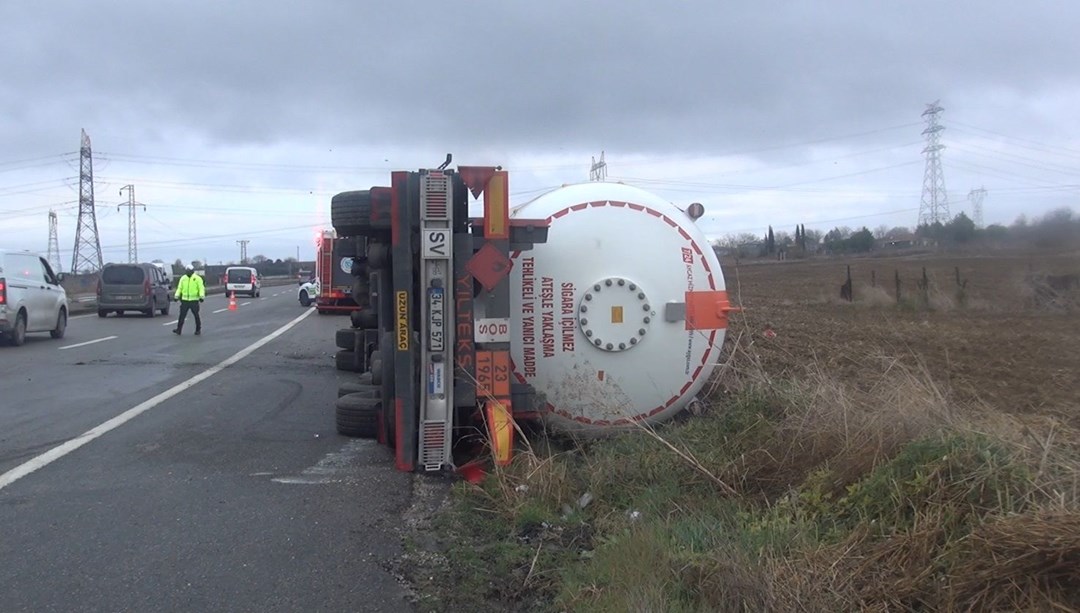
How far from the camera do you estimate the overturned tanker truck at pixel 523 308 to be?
23.0 feet

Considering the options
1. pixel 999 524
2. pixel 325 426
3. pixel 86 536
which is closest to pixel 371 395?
pixel 325 426

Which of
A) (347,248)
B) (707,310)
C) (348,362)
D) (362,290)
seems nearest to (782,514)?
(707,310)

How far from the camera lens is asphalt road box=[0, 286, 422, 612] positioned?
4832 mm

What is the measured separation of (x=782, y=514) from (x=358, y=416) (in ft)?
15.2

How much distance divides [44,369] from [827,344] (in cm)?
1261

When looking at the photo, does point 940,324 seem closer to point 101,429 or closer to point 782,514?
point 782,514

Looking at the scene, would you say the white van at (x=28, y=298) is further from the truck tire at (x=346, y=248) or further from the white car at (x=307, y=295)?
the white car at (x=307, y=295)

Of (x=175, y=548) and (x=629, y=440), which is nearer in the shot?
(x=175, y=548)

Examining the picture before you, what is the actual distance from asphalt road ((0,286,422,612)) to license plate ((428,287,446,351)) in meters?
1.10

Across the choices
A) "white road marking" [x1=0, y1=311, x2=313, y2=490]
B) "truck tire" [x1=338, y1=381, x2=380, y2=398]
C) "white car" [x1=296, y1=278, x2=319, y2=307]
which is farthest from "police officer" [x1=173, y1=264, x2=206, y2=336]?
"white car" [x1=296, y1=278, x2=319, y2=307]

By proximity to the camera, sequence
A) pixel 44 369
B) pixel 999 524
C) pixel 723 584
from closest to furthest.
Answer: pixel 999 524, pixel 723 584, pixel 44 369

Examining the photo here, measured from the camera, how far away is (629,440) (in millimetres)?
7203

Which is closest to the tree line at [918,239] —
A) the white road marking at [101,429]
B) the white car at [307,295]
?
→ the white road marking at [101,429]

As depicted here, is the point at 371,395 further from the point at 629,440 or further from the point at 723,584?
the point at 723,584
